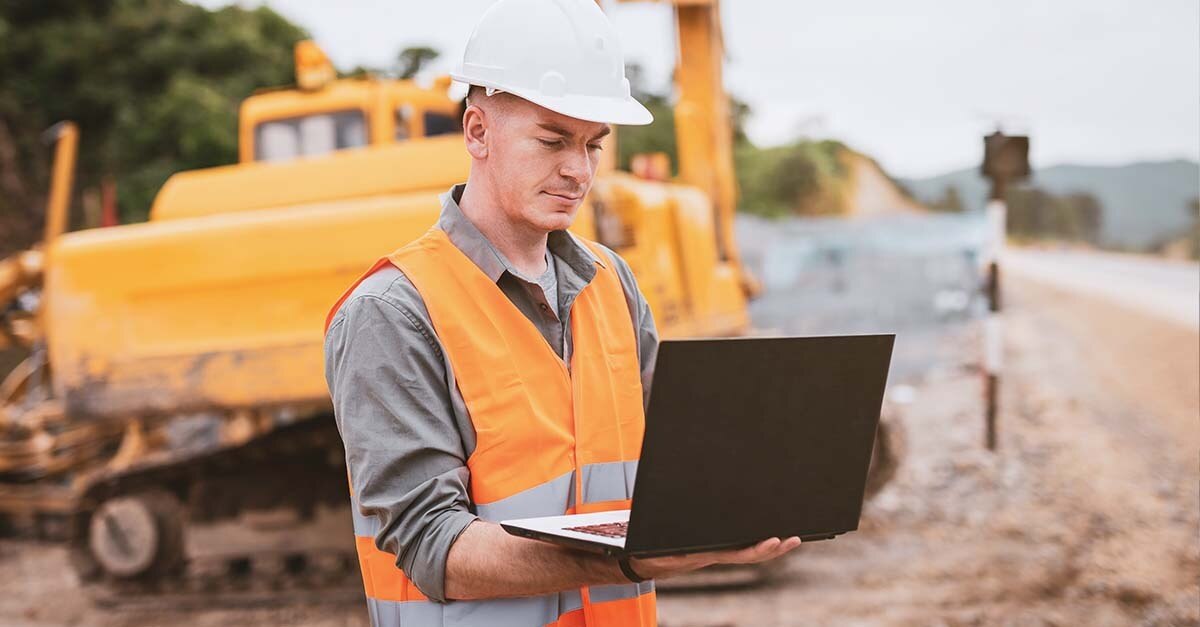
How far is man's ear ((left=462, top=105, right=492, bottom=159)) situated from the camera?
1.89 m

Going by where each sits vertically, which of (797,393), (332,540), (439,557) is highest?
(797,393)

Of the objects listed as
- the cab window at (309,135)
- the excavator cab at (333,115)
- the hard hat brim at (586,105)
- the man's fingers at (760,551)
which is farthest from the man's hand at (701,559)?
the cab window at (309,135)

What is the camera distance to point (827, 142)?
45750 millimetres

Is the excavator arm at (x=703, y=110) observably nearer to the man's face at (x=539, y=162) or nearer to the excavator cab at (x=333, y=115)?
the excavator cab at (x=333, y=115)

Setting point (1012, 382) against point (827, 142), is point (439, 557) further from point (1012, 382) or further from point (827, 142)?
point (827, 142)

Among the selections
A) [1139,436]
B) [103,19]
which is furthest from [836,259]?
[103,19]

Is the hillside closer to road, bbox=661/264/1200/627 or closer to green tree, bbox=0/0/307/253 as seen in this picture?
road, bbox=661/264/1200/627

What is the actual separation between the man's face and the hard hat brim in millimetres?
22

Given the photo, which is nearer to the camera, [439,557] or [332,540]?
[439,557]

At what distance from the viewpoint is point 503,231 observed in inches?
75.6

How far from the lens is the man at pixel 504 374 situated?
5.57 ft

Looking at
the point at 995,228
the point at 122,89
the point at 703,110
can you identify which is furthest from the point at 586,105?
the point at 122,89

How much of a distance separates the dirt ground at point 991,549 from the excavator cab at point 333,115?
8.96 feet

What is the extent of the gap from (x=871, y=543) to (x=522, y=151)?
600 centimetres
